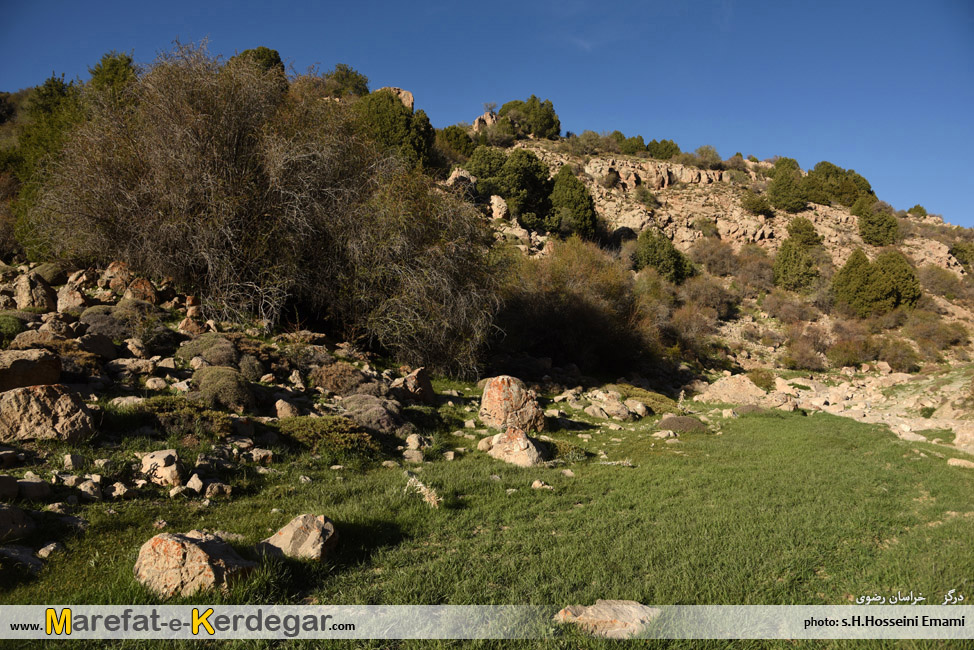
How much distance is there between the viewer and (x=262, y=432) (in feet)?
26.5

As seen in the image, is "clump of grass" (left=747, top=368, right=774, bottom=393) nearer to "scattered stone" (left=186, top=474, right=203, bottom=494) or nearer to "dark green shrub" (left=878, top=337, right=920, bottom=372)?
"dark green shrub" (left=878, top=337, right=920, bottom=372)

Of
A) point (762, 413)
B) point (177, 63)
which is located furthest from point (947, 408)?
point (177, 63)

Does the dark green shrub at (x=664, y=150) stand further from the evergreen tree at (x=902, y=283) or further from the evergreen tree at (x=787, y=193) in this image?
the evergreen tree at (x=902, y=283)

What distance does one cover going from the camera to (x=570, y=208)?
4347 centimetres

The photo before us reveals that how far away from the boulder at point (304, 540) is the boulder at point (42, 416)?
12.4 ft

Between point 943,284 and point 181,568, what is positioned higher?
point 943,284

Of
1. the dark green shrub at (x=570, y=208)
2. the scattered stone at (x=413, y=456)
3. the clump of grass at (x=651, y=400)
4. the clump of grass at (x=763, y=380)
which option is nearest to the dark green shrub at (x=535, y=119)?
the dark green shrub at (x=570, y=208)

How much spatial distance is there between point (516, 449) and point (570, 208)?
1469 inches

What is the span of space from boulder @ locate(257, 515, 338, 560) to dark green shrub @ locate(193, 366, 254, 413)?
4.83m

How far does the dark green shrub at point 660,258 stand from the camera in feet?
136

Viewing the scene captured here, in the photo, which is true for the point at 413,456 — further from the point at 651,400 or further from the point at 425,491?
the point at 651,400

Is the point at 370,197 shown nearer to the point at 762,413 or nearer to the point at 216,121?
the point at 216,121

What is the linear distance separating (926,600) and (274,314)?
13527mm

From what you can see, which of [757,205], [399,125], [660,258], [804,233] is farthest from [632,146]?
[399,125]
